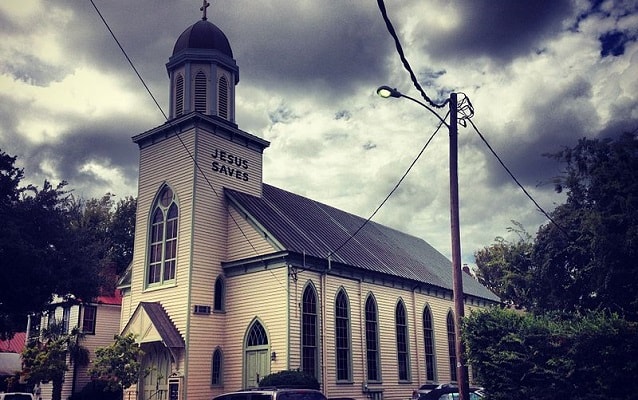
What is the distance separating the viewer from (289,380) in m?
22.8

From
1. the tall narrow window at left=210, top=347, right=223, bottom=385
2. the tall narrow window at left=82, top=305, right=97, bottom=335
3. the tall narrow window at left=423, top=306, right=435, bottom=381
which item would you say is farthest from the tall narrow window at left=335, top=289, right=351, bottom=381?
the tall narrow window at left=82, top=305, right=97, bottom=335

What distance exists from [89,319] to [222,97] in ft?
58.4

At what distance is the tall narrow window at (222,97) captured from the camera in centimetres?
3073

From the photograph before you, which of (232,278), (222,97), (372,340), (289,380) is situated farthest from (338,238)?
(289,380)

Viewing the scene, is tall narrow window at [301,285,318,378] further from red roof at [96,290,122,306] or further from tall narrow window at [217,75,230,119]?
red roof at [96,290,122,306]

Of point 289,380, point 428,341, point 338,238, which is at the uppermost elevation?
point 338,238

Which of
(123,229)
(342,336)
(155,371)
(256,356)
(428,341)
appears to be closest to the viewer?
(256,356)

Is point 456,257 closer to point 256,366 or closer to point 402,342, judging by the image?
point 256,366

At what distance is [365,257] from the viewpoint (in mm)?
32750

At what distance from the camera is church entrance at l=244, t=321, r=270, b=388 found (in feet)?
84.7

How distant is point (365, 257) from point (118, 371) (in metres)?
14.0

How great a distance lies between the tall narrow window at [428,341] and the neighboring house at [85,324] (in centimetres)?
1903

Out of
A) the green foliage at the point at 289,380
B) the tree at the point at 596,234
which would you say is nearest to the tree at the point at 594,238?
the tree at the point at 596,234

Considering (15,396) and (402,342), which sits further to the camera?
(402,342)
